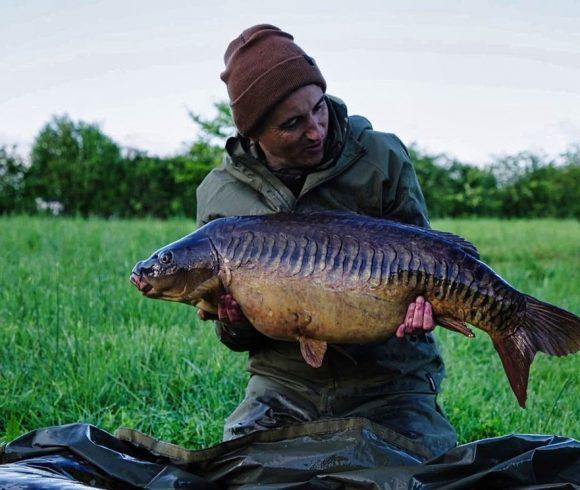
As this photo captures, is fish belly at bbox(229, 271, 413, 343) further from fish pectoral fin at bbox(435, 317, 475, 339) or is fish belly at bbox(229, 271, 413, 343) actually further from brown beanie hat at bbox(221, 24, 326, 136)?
brown beanie hat at bbox(221, 24, 326, 136)

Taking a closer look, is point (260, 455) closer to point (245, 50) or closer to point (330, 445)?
point (330, 445)

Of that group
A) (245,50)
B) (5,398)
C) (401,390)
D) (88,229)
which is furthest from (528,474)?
(88,229)

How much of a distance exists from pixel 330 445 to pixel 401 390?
478 millimetres

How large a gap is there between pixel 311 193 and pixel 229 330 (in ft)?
1.89

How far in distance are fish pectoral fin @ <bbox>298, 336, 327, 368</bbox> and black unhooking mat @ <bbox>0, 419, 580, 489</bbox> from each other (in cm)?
23

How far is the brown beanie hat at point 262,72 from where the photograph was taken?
10.2 feet

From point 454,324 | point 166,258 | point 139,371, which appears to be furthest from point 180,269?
point 139,371

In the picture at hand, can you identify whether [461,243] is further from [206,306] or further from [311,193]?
[206,306]

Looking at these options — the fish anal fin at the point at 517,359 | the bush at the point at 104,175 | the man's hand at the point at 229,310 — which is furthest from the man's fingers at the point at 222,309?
the bush at the point at 104,175

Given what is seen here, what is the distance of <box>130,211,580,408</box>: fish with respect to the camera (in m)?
2.78

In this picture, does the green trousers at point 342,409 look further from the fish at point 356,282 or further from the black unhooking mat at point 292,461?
the fish at point 356,282

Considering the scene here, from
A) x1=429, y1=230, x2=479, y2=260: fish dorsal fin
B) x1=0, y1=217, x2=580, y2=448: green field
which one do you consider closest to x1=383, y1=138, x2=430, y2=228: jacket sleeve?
x1=429, y1=230, x2=479, y2=260: fish dorsal fin

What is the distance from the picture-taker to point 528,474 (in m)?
2.61

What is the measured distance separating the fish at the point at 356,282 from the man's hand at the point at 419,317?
0.09 feet
